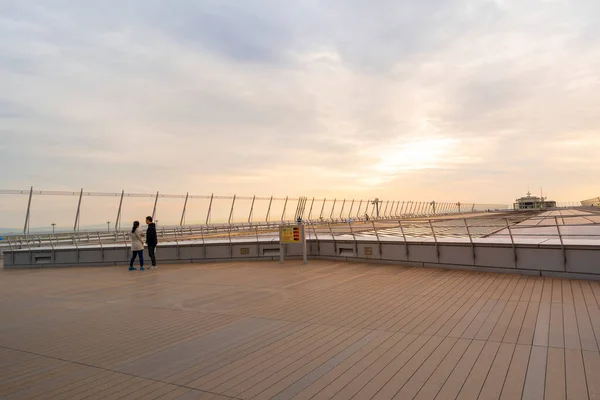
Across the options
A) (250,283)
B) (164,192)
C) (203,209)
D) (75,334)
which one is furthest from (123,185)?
(75,334)

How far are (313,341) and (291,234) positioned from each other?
825 cm

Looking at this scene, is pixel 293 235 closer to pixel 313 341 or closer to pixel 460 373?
pixel 313 341

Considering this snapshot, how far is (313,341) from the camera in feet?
17.0

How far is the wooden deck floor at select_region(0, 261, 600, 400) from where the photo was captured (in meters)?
3.80

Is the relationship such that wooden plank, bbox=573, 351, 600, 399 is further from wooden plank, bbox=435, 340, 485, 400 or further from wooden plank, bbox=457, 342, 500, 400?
wooden plank, bbox=435, 340, 485, 400

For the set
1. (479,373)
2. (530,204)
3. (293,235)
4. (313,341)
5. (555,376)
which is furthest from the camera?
(530,204)

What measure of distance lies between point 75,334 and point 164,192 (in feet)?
83.8

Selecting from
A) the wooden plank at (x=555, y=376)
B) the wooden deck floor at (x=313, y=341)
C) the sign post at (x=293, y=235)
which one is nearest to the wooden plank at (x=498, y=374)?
the wooden deck floor at (x=313, y=341)

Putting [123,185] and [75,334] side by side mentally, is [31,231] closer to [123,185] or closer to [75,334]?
[123,185]

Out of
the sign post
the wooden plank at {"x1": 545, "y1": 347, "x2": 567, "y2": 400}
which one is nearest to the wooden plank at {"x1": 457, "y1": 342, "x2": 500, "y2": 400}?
the wooden plank at {"x1": 545, "y1": 347, "x2": 567, "y2": 400}

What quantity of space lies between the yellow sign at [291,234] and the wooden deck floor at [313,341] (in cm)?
396

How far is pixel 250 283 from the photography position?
32.3 feet

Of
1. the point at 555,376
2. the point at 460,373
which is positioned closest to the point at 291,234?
the point at 460,373

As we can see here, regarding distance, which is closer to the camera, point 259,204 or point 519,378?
point 519,378
